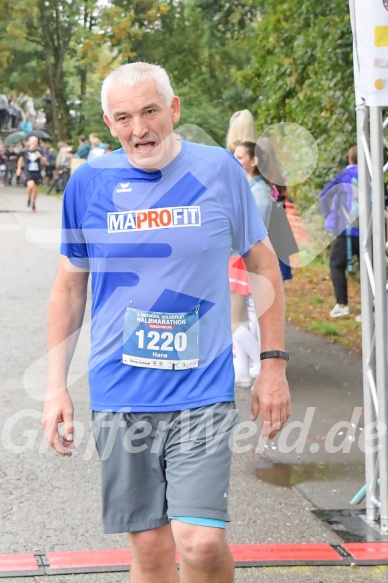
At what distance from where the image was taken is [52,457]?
23.3ft

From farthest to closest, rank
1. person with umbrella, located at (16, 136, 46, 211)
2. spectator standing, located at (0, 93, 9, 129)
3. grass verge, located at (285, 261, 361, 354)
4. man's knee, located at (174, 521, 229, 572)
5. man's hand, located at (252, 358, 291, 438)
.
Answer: spectator standing, located at (0, 93, 9, 129) → person with umbrella, located at (16, 136, 46, 211) → grass verge, located at (285, 261, 361, 354) → man's hand, located at (252, 358, 291, 438) → man's knee, located at (174, 521, 229, 572)

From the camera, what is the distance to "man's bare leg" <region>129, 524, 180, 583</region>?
3.64 metres

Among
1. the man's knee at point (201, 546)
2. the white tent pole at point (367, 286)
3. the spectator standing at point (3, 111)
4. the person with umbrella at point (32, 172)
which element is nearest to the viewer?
the man's knee at point (201, 546)

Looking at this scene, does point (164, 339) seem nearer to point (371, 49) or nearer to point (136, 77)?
point (136, 77)

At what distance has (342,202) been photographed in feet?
43.1

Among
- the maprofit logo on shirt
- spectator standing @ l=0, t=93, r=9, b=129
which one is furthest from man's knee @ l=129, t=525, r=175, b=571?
spectator standing @ l=0, t=93, r=9, b=129

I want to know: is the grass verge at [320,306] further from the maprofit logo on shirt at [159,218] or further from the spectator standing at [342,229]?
the maprofit logo on shirt at [159,218]

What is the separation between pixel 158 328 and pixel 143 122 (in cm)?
67

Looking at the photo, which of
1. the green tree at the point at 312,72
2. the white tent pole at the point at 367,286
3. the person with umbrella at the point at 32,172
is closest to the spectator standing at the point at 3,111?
the person with umbrella at the point at 32,172

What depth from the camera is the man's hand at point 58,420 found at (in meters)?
3.73

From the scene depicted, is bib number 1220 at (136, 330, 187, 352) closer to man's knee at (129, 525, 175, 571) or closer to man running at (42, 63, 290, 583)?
man running at (42, 63, 290, 583)

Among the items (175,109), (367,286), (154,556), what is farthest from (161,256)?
(367,286)

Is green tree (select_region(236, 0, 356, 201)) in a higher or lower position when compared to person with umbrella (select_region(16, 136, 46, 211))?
higher

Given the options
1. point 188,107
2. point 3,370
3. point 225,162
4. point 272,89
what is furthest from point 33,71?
point 225,162
